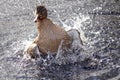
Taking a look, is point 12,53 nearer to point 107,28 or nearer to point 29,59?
point 29,59

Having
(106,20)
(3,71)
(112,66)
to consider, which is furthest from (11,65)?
(106,20)

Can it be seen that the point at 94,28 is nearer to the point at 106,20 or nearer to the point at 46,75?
the point at 106,20

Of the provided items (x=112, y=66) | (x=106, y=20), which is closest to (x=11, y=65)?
(x=112, y=66)

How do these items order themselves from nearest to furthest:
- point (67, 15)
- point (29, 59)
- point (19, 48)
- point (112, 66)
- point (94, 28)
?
point (112, 66)
point (29, 59)
point (19, 48)
point (94, 28)
point (67, 15)

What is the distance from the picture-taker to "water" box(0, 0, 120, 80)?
927 centimetres

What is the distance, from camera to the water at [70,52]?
9.27 metres

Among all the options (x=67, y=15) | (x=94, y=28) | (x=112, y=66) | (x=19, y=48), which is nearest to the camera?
(x=112, y=66)

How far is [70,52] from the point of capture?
987cm

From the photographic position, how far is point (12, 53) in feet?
33.7

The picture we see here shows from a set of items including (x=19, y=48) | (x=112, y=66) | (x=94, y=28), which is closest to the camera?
(x=112, y=66)

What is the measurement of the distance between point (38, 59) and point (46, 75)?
59 centimetres

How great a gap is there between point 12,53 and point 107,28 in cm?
229

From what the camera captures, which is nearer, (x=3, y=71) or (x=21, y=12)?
(x=3, y=71)

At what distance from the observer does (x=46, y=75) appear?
30.5 ft
